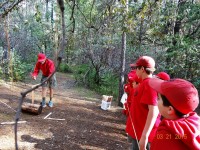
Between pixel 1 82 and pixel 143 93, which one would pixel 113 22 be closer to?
pixel 1 82

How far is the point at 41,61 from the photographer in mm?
6785

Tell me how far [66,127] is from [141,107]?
374 cm

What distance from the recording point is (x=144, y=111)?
2.82 metres

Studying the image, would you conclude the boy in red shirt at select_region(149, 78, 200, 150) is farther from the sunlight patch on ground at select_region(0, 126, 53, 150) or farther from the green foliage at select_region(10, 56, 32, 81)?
the green foliage at select_region(10, 56, 32, 81)

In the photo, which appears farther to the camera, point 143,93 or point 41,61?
point 41,61

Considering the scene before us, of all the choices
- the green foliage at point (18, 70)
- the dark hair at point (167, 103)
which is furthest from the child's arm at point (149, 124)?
the green foliage at point (18, 70)

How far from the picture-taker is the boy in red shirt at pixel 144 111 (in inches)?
103

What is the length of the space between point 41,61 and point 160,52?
205 inches

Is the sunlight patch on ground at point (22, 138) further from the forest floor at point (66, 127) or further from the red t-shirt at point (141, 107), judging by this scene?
the red t-shirt at point (141, 107)

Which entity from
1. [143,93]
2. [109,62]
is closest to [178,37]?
[109,62]

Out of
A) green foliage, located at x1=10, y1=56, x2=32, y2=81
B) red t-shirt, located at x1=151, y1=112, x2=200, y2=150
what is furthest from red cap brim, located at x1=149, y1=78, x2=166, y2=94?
green foliage, located at x1=10, y1=56, x2=32, y2=81

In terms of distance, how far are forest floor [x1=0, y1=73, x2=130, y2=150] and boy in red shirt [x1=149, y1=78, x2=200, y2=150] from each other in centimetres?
367
